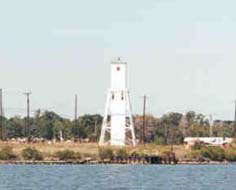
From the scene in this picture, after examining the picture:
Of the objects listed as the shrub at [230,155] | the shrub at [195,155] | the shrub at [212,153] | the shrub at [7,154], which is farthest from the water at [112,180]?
the shrub at [230,155]

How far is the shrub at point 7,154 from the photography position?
431ft

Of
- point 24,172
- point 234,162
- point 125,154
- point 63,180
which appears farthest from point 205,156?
point 63,180

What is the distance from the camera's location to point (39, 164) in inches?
5074

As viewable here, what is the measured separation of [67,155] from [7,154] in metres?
8.47

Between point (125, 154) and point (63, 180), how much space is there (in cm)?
4450

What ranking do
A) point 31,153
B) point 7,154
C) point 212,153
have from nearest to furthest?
point 31,153 < point 7,154 < point 212,153

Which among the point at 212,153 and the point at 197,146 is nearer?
the point at 212,153

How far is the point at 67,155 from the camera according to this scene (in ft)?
437

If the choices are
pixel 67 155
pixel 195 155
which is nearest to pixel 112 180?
pixel 67 155

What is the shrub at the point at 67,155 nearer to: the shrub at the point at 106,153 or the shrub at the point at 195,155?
the shrub at the point at 106,153

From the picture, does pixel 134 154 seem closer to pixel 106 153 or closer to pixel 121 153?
pixel 121 153

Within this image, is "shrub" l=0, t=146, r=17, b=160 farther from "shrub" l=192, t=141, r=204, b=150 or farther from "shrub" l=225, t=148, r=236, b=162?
"shrub" l=225, t=148, r=236, b=162

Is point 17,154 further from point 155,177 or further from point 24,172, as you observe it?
point 155,177

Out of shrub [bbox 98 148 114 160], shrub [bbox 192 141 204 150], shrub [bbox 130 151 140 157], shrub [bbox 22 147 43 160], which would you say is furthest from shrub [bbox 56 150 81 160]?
shrub [bbox 192 141 204 150]
